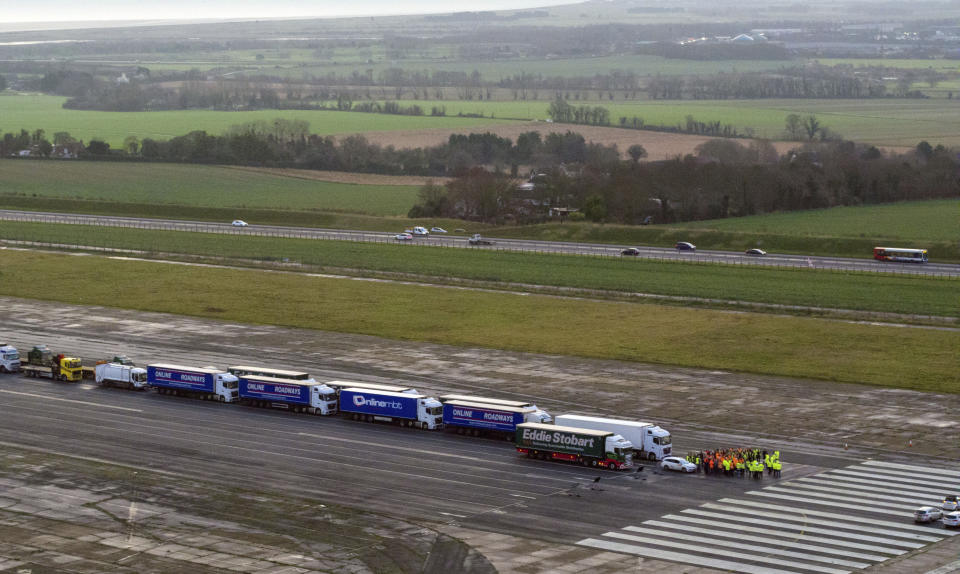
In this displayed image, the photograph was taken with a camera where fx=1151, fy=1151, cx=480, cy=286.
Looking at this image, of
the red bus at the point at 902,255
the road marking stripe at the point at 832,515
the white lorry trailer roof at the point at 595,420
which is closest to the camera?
the road marking stripe at the point at 832,515

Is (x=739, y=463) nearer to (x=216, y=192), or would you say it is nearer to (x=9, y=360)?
(x=9, y=360)

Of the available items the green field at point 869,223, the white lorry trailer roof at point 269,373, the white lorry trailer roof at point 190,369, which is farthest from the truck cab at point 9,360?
the green field at point 869,223

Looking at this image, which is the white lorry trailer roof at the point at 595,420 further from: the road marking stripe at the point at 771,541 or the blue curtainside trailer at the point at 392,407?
the road marking stripe at the point at 771,541

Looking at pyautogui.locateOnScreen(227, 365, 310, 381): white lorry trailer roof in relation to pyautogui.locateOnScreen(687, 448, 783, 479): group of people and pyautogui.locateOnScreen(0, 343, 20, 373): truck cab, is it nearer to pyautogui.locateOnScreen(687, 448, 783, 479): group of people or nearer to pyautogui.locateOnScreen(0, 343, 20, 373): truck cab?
pyautogui.locateOnScreen(0, 343, 20, 373): truck cab

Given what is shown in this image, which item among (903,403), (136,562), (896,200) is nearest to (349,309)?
(903,403)

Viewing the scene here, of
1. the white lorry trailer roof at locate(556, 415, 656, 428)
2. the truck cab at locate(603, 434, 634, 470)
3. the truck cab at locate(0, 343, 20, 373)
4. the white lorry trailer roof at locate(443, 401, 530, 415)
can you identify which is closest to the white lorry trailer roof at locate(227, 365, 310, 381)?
the white lorry trailer roof at locate(443, 401, 530, 415)
